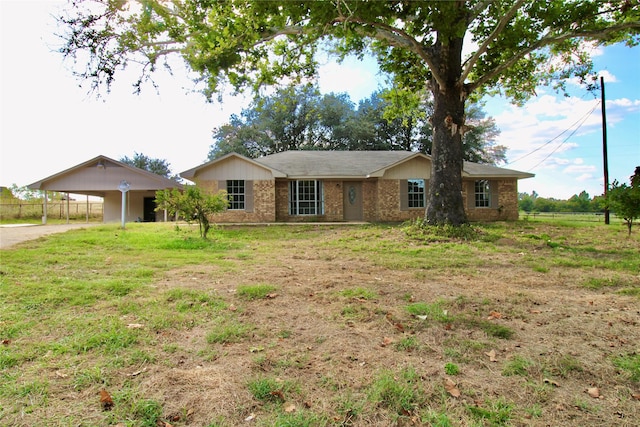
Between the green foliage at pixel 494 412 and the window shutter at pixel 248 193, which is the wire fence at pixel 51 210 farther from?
the green foliage at pixel 494 412

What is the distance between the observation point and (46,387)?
2494 millimetres

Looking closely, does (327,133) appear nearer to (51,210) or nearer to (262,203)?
(262,203)

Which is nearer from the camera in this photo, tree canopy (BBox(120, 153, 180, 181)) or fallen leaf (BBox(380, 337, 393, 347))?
fallen leaf (BBox(380, 337, 393, 347))

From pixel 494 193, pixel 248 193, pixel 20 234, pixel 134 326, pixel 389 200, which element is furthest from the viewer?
pixel 494 193

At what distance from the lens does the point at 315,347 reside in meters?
3.13

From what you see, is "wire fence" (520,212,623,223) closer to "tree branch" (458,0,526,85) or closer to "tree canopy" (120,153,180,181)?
"tree branch" (458,0,526,85)

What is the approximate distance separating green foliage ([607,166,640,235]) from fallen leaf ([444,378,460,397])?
1171 centimetres

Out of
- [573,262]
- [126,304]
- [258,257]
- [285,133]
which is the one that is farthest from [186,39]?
[285,133]

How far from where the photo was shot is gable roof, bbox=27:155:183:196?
818 inches

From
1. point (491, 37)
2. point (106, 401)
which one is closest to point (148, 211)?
point (491, 37)

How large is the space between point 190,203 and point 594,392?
9.55 m

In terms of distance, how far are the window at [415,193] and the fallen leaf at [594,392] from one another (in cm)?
1713

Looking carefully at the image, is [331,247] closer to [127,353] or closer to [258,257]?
[258,257]

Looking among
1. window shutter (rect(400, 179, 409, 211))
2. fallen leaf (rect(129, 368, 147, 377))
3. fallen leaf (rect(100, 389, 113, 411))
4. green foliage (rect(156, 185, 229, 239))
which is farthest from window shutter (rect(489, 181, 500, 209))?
fallen leaf (rect(100, 389, 113, 411))
